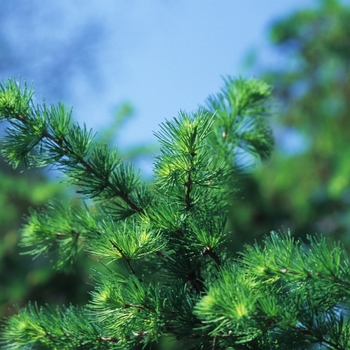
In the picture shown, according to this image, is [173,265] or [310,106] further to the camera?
[310,106]

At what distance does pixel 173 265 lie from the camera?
2.16 feet

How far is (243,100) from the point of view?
0.88m

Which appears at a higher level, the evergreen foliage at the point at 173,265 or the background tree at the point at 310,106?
the background tree at the point at 310,106

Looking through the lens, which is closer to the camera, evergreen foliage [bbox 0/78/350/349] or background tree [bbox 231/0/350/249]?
evergreen foliage [bbox 0/78/350/349]

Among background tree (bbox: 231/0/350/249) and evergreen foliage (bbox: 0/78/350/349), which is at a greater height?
background tree (bbox: 231/0/350/249)

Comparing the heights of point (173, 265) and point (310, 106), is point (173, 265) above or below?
below

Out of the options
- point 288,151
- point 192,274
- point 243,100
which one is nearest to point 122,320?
point 192,274

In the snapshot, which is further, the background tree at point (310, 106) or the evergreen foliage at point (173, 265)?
the background tree at point (310, 106)

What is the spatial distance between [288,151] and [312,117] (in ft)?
1.00

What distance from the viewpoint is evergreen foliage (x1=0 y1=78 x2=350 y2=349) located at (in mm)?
540

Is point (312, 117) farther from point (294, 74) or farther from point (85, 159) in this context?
point (85, 159)

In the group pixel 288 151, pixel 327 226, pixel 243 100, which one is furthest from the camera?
pixel 288 151

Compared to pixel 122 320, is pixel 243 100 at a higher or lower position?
higher

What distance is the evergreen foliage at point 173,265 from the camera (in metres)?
0.54
